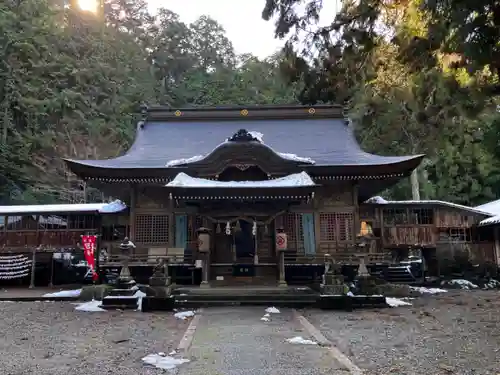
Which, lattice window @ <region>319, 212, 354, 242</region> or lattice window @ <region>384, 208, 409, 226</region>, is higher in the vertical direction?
lattice window @ <region>384, 208, 409, 226</region>

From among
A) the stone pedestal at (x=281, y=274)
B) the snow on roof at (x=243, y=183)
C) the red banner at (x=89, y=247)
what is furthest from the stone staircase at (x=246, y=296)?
the red banner at (x=89, y=247)

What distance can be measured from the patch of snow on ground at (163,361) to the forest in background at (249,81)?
425cm

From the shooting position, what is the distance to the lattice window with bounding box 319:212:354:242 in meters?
15.8

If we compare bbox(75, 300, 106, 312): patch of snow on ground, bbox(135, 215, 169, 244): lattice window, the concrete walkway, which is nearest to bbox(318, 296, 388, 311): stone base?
the concrete walkway

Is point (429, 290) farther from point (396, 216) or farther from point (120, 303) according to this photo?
point (120, 303)

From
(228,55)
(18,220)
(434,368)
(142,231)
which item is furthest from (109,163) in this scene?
(228,55)

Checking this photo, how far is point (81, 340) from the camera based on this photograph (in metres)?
7.35

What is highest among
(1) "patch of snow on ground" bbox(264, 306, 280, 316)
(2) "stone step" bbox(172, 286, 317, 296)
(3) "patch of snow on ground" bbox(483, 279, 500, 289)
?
(2) "stone step" bbox(172, 286, 317, 296)

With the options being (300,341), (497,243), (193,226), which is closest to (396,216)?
(497,243)

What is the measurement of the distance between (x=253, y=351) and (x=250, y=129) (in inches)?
568

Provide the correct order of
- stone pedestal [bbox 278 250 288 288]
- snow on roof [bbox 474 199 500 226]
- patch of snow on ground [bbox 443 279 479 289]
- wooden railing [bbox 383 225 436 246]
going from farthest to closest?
snow on roof [bbox 474 199 500 226] → wooden railing [bbox 383 225 436 246] → patch of snow on ground [bbox 443 279 479 289] → stone pedestal [bbox 278 250 288 288]

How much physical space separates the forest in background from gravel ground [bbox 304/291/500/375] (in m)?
2.76

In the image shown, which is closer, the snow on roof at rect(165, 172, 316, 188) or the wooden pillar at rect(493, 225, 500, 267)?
the snow on roof at rect(165, 172, 316, 188)

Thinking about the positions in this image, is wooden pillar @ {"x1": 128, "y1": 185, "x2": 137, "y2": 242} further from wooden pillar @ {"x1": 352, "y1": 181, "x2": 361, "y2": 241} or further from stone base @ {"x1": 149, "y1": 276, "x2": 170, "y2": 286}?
wooden pillar @ {"x1": 352, "y1": 181, "x2": 361, "y2": 241}
